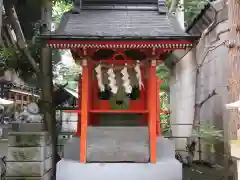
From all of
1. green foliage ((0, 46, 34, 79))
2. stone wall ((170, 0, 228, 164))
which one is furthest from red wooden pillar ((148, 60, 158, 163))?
green foliage ((0, 46, 34, 79))

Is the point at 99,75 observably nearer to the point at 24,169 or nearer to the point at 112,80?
the point at 112,80

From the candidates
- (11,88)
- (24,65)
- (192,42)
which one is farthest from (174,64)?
(11,88)

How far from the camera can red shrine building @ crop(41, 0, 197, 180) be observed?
8953 millimetres

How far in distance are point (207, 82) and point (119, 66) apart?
588cm

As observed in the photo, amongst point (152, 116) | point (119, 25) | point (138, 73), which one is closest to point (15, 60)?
point (119, 25)

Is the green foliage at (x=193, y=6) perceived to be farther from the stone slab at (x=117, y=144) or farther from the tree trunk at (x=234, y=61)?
the stone slab at (x=117, y=144)

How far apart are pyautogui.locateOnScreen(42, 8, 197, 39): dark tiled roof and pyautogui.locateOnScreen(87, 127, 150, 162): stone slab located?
307cm

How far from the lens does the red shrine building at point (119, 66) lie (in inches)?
352

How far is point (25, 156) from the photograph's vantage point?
10.4 m

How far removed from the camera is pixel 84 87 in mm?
9633

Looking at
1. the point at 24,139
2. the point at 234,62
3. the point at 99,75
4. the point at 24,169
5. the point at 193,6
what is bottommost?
the point at 24,169

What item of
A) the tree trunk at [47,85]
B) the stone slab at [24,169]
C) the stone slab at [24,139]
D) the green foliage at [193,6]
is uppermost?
the green foliage at [193,6]

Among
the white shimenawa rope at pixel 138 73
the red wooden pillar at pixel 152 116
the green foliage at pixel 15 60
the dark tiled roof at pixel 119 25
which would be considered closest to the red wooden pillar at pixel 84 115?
the dark tiled roof at pixel 119 25

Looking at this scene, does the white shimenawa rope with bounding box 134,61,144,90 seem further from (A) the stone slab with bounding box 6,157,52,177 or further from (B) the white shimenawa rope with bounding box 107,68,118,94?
(A) the stone slab with bounding box 6,157,52,177
